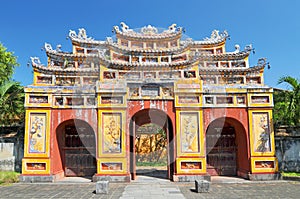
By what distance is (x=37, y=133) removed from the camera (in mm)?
10445

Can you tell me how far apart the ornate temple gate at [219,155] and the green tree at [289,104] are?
8.35ft

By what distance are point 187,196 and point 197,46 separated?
12308 mm

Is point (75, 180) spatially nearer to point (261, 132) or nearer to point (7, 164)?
point (7, 164)

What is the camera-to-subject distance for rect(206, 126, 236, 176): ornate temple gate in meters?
11.7

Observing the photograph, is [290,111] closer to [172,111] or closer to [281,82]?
[281,82]

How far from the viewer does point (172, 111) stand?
35.0 ft

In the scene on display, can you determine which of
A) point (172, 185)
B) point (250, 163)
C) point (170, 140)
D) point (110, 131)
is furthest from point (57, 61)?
point (250, 163)

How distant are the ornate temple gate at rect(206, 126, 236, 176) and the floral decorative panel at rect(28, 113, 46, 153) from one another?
6.72m

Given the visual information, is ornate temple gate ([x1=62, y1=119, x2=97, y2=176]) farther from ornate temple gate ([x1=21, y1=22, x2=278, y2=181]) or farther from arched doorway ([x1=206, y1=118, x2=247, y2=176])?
arched doorway ([x1=206, y1=118, x2=247, y2=176])

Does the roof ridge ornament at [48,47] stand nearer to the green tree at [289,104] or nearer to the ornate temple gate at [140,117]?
the ornate temple gate at [140,117]

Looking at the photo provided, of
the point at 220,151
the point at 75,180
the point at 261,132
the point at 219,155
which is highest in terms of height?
the point at 261,132

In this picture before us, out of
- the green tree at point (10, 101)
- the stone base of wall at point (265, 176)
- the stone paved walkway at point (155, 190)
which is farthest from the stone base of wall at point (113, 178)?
the green tree at point (10, 101)

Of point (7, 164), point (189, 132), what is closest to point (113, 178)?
point (189, 132)

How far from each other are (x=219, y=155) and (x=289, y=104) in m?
3.61
